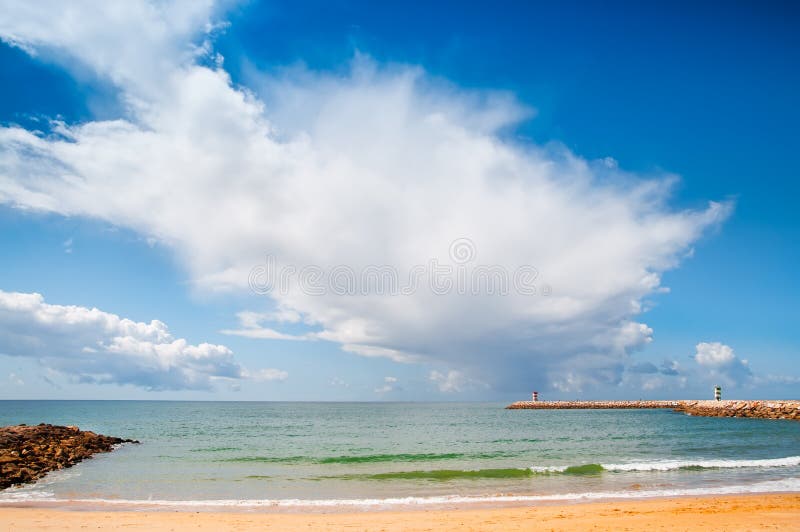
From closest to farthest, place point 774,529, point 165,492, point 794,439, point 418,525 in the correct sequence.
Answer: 1. point 774,529
2. point 418,525
3. point 165,492
4. point 794,439

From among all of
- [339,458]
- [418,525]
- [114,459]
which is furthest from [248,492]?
[114,459]

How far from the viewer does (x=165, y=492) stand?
2080 centimetres

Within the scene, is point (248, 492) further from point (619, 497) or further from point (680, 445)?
point (680, 445)

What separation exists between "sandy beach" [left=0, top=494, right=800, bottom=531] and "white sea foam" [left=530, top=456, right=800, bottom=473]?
9042 millimetres

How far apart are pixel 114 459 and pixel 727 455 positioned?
131ft

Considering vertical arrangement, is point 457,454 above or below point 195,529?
below

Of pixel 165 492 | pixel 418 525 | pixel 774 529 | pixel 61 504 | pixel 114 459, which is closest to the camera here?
pixel 774 529

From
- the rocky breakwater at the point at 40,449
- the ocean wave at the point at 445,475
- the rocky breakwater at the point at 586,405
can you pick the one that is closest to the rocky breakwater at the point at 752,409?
the rocky breakwater at the point at 586,405

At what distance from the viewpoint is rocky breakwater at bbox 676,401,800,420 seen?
248 ft

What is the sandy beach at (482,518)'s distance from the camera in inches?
562

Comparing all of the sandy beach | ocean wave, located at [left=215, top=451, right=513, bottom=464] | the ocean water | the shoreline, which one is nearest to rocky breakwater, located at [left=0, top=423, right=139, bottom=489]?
the ocean water

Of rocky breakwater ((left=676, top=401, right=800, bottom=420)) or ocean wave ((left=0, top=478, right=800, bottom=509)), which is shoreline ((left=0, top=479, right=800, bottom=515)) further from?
rocky breakwater ((left=676, top=401, right=800, bottom=420))

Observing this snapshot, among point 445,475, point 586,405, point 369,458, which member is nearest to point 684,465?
point 445,475

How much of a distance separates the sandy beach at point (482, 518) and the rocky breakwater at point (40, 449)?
7.75 metres
